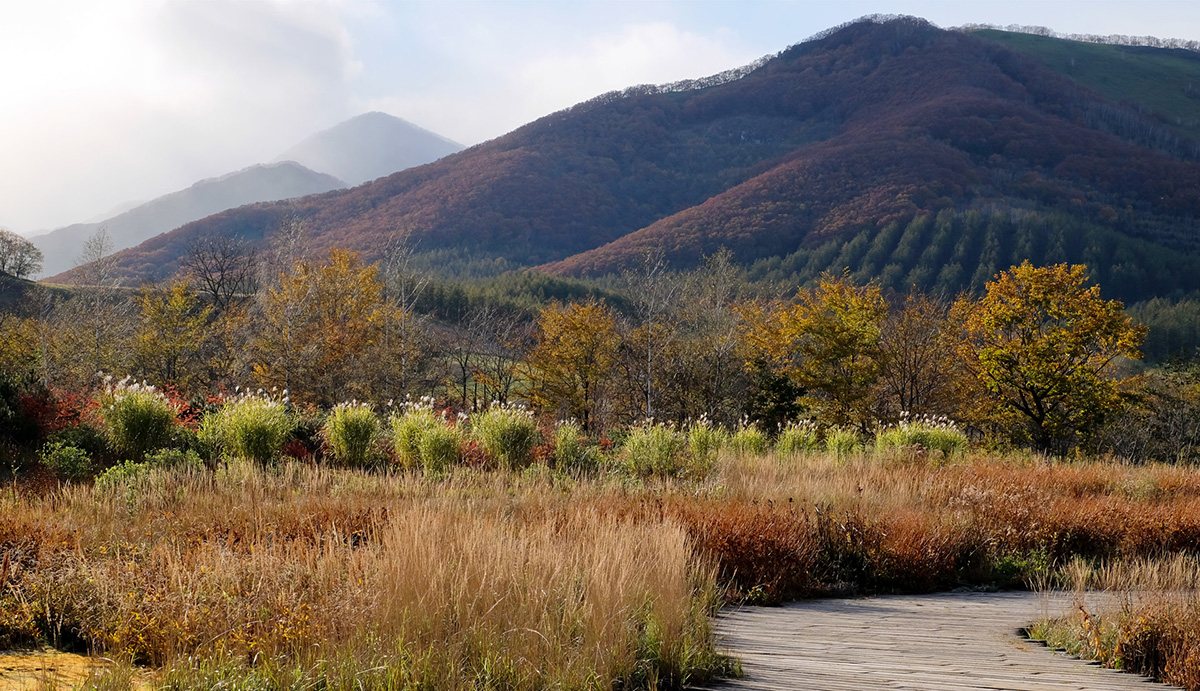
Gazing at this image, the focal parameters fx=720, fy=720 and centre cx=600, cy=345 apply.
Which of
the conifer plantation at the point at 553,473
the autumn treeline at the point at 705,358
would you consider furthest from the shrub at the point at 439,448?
the autumn treeline at the point at 705,358

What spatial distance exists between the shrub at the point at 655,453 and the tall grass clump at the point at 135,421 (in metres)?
7.89

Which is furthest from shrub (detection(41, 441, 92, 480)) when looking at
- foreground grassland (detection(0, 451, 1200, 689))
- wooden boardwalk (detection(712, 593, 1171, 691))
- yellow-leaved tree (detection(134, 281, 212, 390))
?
yellow-leaved tree (detection(134, 281, 212, 390))

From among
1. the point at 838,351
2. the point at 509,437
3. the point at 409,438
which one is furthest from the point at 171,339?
the point at 838,351

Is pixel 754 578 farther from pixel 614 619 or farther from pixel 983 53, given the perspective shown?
pixel 983 53

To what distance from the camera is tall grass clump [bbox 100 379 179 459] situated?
38.4ft

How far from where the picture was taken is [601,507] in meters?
7.70

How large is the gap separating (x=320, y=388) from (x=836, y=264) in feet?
286

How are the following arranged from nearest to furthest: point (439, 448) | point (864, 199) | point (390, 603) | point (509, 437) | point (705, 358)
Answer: point (390, 603), point (439, 448), point (509, 437), point (705, 358), point (864, 199)

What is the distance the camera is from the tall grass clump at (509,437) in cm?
1283

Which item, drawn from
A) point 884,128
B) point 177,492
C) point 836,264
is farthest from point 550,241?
point 177,492

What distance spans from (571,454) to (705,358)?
18.9 m

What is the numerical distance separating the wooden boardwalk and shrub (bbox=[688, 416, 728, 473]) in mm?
6195

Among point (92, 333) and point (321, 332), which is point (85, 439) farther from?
point (92, 333)

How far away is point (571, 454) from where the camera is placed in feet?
43.6
